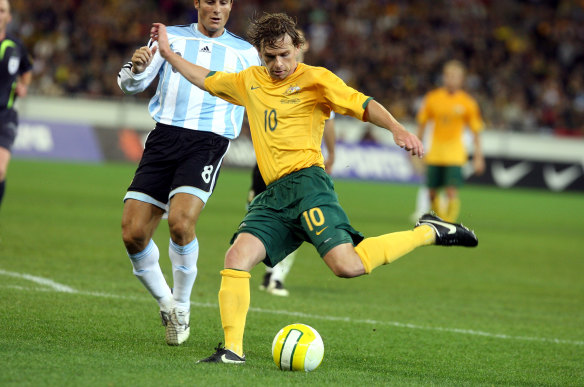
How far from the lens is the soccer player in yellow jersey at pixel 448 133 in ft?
46.2

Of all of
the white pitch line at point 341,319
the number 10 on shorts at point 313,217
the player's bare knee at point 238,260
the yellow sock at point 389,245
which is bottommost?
the white pitch line at point 341,319

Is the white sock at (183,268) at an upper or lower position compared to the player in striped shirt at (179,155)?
lower

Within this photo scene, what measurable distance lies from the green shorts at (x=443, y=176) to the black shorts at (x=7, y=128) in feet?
24.7

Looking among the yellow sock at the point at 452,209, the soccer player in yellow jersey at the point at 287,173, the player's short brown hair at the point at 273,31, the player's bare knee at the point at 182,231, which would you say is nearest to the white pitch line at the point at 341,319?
the player's bare knee at the point at 182,231

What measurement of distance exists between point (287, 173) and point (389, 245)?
0.77 metres

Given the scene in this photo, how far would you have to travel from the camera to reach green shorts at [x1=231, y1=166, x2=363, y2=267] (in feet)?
16.8

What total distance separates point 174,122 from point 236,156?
18.2 metres

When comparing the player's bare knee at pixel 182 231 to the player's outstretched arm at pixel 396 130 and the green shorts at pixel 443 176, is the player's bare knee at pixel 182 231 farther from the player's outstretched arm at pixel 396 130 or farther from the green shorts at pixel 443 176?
the green shorts at pixel 443 176

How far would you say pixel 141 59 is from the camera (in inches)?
222

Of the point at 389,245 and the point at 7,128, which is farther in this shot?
the point at 7,128

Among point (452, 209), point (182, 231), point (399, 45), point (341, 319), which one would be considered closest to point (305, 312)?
point (341, 319)

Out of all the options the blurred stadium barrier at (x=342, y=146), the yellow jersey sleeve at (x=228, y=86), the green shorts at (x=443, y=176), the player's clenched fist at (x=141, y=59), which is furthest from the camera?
the blurred stadium barrier at (x=342, y=146)

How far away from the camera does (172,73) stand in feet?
20.1

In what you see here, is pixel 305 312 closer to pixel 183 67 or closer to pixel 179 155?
pixel 179 155
